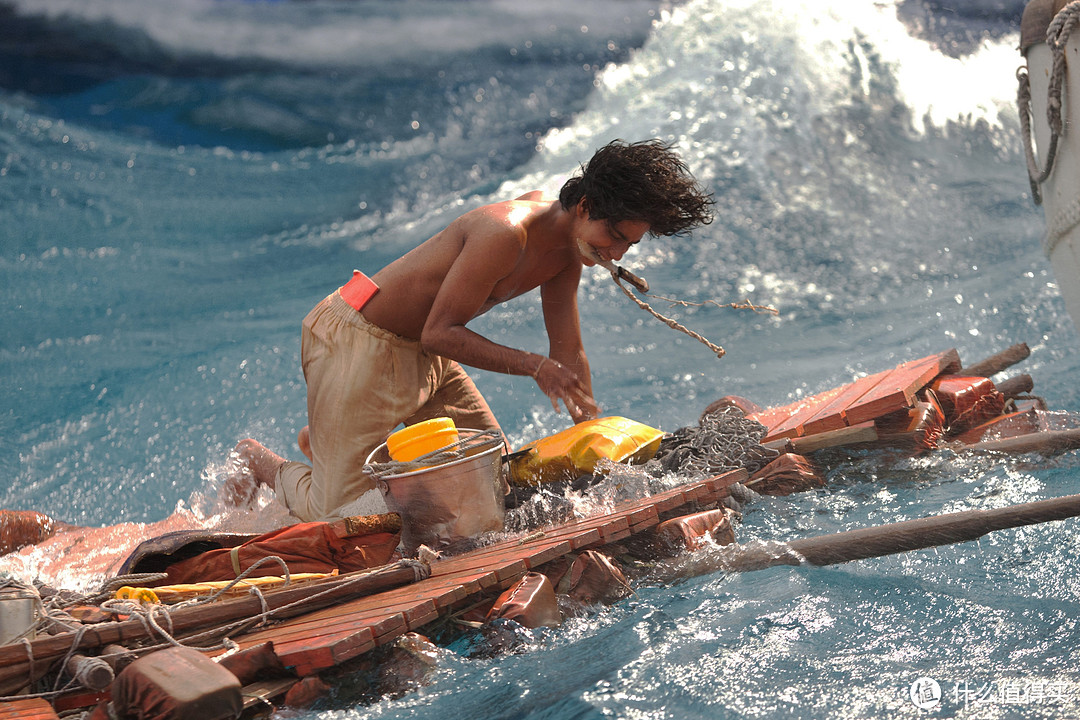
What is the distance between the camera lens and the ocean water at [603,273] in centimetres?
274

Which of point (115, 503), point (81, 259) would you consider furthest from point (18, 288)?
point (115, 503)

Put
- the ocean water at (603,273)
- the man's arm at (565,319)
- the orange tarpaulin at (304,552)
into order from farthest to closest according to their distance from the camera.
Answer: the man's arm at (565,319) < the orange tarpaulin at (304,552) < the ocean water at (603,273)

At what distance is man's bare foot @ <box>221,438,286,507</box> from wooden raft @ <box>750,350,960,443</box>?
2.49 m

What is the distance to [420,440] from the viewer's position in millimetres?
3471

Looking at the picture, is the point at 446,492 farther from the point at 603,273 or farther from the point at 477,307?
the point at 603,273

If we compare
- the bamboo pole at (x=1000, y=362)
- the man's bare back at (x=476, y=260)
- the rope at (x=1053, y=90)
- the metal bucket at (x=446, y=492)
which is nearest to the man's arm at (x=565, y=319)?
the man's bare back at (x=476, y=260)

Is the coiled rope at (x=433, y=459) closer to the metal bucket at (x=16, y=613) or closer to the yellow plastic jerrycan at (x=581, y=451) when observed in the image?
the yellow plastic jerrycan at (x=581, y=451)

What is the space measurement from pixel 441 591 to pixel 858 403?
2.34 metres

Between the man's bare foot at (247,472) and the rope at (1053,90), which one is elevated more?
the rope at (1053,90)

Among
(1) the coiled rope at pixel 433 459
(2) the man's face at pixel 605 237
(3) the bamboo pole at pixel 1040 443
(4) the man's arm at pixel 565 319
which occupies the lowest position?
(3) the bamboo pole at pixel 1040 443

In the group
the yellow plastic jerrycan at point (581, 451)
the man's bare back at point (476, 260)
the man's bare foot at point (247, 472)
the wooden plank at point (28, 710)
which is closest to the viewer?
the wooden plank at point (28, 710)

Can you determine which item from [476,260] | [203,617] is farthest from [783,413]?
[203,617]

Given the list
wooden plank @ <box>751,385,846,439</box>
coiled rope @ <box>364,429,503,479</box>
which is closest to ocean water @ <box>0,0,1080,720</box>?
wooden plank @ <box>751,385,846,439</box>

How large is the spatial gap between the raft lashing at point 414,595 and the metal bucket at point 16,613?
0.03 meters
